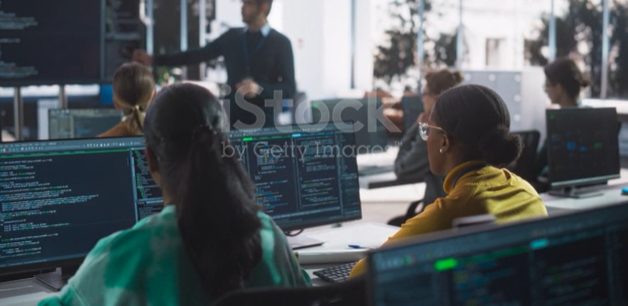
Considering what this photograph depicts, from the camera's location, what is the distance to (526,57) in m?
10.5

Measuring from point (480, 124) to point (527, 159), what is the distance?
2763 mm

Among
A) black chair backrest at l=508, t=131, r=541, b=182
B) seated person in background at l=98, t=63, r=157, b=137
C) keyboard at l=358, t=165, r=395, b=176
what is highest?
seated person in background at l=98, t=63, r=157, b=137

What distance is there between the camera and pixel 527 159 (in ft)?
15.8

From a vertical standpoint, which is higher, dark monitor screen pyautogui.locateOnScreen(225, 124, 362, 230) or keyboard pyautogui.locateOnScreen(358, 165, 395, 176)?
dark monitor screen pyautogui.locateOnScreen(225, 124, 362, 230)

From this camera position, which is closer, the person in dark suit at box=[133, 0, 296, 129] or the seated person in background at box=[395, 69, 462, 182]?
the seated person in background at box=[395, 69, 462, 182]

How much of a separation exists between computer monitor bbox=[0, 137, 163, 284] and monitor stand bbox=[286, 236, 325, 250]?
54 centimetres

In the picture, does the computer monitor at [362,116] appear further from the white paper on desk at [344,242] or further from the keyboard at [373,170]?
the white paper on desk at [344,242]

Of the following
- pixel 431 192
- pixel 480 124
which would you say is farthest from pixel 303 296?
pixel 431 192

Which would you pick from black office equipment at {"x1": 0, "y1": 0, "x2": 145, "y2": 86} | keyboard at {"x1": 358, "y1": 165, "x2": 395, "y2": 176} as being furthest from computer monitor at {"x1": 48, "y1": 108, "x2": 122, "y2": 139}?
keyboard at {"x1": 358, "y1": 165, "x2": 395, "y2": 176}

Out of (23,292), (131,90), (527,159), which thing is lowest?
(23,292)

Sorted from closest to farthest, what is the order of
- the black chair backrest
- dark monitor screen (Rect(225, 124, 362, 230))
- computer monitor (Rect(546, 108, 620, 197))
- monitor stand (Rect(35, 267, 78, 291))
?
monitor stand (Rect(35, 267, 78, 291)) < dark monitor screen (Rect(225, 124, 362, 230)) < computer monitor (Rect(546, 108, 620, 197)) < the black chair backrest

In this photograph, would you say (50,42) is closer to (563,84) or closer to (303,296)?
(563,84)

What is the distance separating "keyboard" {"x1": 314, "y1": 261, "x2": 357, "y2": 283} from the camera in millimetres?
2293

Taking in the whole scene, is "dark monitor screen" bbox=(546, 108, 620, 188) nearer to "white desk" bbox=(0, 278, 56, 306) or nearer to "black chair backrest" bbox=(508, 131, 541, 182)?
"black chair backrest" bbox=(508, 131, 541, 182)
